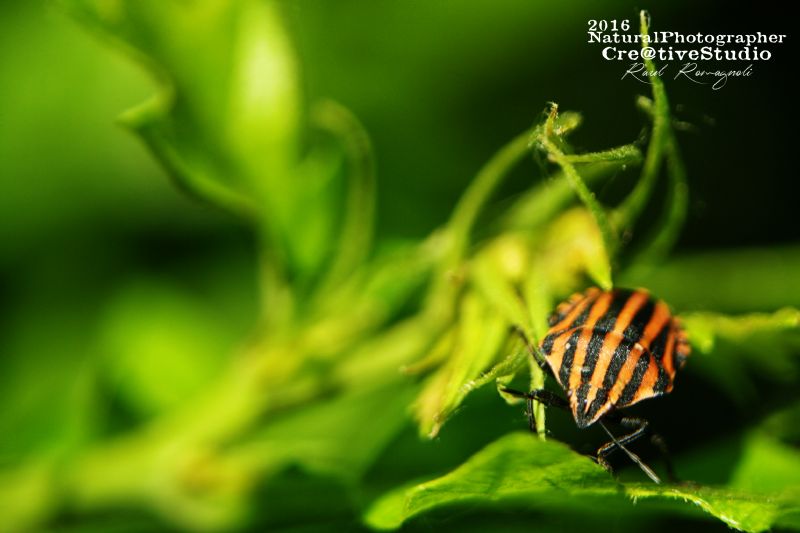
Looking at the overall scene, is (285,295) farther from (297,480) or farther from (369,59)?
(369,59)

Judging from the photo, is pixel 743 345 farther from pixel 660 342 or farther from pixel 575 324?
pixel 575 324

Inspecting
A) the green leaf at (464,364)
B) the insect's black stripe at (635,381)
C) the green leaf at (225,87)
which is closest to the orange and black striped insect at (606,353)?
the insect's black stripe at (635,381)

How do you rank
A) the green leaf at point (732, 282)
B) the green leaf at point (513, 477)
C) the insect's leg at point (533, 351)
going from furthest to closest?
1. the green leaf at point (732, 282)
2. the insect's leg at point (533, 351)
3. the green leaf at point (513, 477)

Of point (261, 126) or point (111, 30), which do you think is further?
point (261, 126)

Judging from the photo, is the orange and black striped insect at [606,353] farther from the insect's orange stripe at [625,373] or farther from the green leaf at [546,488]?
the green leaf at [546,488]

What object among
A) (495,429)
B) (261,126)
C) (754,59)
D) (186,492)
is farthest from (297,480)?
(754,59)

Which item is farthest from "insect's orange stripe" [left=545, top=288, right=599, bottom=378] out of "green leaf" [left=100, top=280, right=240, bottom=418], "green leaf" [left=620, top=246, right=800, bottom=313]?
"green leaf" [left=100, top=280, right=240, bottom=418]

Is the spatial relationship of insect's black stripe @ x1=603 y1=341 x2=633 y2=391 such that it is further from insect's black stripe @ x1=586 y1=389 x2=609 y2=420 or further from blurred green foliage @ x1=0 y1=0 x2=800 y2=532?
blurred green foliage @ x1=0 y1=0 x2=800 y2=532
